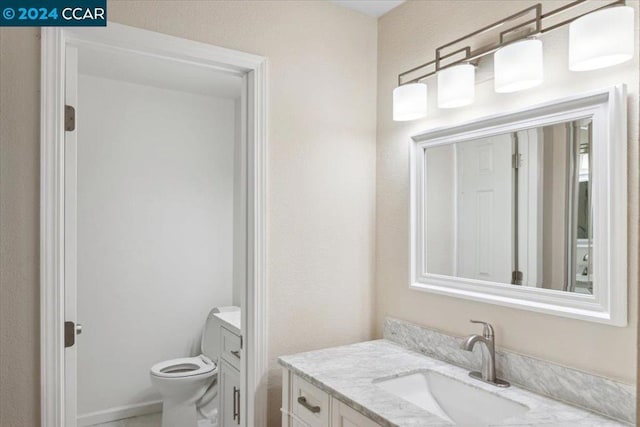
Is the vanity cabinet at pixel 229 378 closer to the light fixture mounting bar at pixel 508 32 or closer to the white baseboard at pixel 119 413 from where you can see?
the white baseboard at pixel 119 413

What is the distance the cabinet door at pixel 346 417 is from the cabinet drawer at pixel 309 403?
0.13 feet

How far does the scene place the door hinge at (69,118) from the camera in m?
1.54

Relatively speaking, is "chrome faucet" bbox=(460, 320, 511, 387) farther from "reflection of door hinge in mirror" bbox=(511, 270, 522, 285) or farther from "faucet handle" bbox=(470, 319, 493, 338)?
"reflection of door hinge in mirror" bbox=(511, 270, 522, 285)

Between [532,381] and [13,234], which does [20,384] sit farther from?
[532,381]

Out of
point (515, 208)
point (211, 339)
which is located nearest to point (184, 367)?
point (211, 339)

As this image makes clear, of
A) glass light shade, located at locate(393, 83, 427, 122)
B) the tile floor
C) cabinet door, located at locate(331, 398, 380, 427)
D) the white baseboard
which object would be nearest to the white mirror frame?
glass light shade, located at locate(393, 83, 427, 122)

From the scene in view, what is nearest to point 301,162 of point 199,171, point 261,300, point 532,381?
point 261,300

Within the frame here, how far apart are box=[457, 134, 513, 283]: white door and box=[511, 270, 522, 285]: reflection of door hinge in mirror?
0.02 m

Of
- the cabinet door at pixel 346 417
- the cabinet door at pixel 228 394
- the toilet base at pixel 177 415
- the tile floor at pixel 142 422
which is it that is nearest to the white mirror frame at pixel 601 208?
the cabinet door at pixel 346 417

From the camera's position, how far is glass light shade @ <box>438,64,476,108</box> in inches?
64.4

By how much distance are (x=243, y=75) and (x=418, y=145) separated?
84 centimetres

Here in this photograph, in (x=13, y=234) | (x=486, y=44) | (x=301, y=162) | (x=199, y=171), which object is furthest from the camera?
(x=199, y=171)

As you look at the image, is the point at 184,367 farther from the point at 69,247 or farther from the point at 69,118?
the point at 69,118

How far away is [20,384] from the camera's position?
1.44 meters
